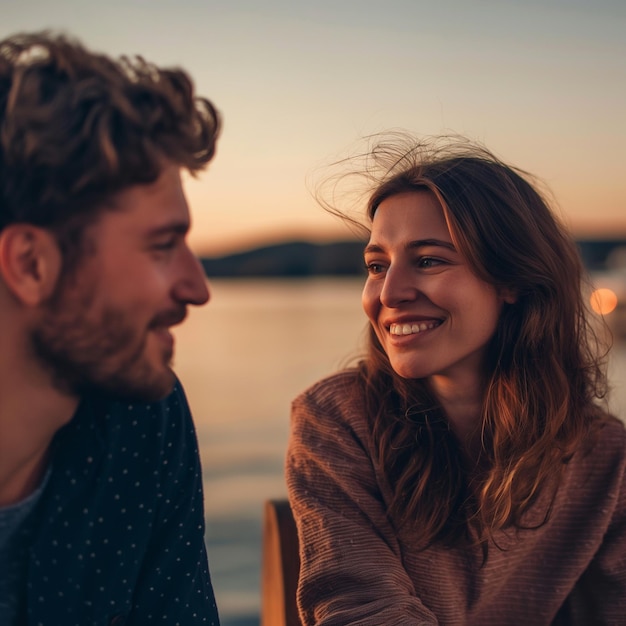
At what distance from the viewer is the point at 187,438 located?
177 cm

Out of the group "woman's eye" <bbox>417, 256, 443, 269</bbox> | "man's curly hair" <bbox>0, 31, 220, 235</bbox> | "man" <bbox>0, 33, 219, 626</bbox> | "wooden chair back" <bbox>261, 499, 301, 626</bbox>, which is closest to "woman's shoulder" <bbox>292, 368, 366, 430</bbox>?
"wooden chair back" <bbox>261, 499, 301, 626</bbox>

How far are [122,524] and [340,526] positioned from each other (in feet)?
A: 1.61

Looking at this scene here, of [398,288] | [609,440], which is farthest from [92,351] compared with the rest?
[609,440]

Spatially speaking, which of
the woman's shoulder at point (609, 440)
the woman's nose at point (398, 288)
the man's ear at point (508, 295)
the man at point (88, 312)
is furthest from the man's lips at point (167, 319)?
the woman's shoulder at point (609, 440)

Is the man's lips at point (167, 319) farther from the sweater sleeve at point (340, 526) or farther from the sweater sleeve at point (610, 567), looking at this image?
the sweater sleeve at point (610, 567)

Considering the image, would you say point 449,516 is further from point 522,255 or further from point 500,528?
point 522,255

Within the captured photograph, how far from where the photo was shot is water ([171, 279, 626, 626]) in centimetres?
418

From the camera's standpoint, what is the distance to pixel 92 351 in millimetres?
1441

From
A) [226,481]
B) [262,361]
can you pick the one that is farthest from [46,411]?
[262,361]

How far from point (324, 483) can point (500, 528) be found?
0.40 m

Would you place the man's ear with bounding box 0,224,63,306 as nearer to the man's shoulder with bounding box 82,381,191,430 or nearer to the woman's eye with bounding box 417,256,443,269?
the man's shoulder with bounding box 82,381,191,430

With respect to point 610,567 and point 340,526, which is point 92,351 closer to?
point 340,526

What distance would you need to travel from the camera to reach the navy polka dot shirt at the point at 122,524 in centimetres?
157

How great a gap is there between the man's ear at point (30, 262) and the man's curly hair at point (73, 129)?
0.7 inches
